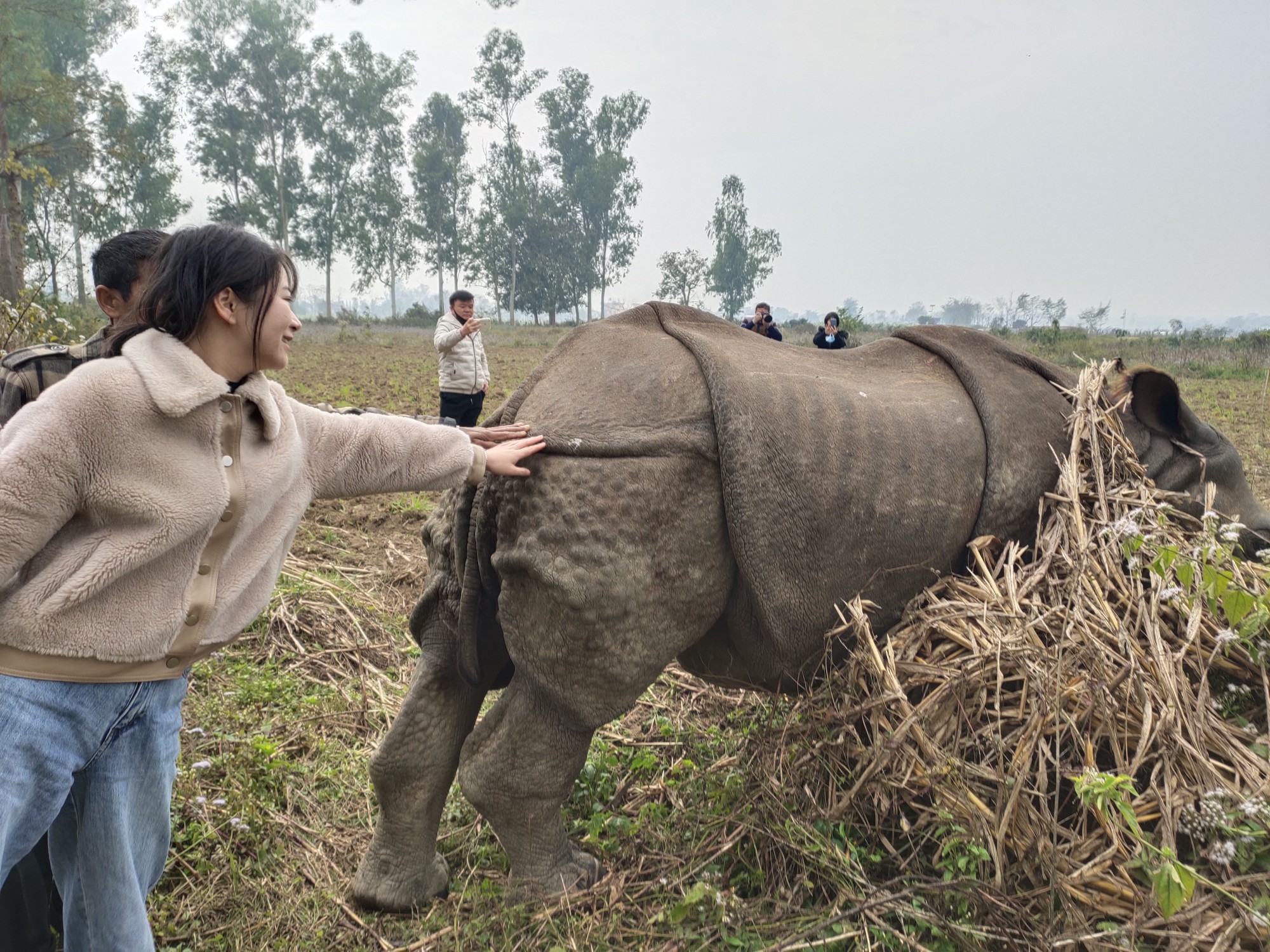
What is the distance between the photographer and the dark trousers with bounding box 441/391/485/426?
27.9 feet

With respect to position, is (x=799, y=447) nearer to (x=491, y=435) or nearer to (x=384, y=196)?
(x=491, y=435)

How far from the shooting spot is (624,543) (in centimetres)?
225

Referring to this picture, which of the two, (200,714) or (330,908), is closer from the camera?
(330,908)

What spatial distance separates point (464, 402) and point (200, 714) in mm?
5246

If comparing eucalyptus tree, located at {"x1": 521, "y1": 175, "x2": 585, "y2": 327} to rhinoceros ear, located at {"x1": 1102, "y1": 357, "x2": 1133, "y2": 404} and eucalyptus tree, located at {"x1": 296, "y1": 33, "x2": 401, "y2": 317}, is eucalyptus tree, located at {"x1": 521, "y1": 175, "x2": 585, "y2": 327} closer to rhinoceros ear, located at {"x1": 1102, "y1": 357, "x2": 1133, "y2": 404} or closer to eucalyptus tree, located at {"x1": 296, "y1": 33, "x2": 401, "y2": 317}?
eucalyptus tree, located at {"x1": 296, "y1": 33, "x2": 401, "y2": 317}

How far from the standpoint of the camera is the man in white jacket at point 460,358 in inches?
320

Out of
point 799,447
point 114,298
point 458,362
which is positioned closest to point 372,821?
point 114,298

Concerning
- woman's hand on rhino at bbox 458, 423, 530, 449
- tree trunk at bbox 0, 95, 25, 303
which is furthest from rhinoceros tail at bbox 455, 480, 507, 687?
tree trunk at bbox 0, 95, 25, 303

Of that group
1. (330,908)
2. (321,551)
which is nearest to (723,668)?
(330,908)

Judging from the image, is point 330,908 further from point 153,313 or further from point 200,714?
point 153,313

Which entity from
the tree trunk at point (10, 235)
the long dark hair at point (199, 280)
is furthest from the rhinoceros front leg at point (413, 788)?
the tree trunk at point (10, 235)

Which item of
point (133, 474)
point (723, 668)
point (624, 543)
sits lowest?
point (723, 668)

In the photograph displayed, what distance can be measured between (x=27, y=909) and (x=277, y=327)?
5.65 ft

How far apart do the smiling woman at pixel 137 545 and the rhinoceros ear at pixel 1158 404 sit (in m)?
2.78
